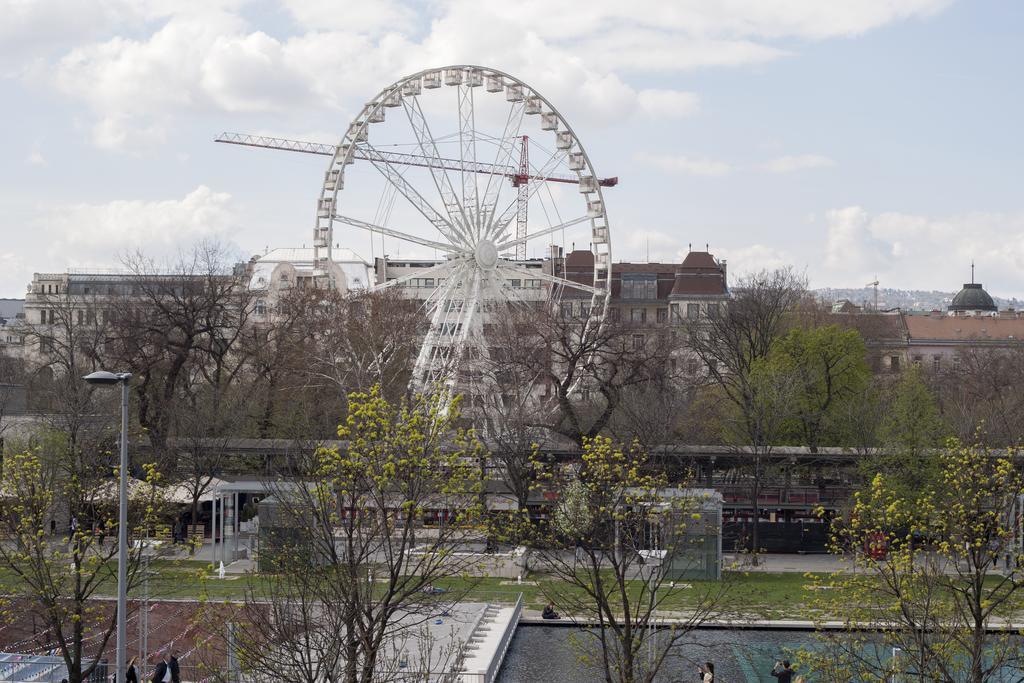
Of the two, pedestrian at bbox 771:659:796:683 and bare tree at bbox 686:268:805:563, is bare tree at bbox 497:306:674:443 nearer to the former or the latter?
bare tree at bbox 686:268:805:563

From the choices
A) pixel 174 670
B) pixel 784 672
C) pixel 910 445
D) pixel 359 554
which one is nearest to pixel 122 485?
pixel 359 554

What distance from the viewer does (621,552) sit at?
3428cm

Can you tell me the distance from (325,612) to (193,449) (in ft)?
89.4

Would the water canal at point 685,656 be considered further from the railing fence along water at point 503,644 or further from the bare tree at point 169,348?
the bare tree at point 169,348

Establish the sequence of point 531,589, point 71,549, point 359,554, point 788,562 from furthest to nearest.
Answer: point 788,562 → point 531,589 → point 71,549 → point 359,554

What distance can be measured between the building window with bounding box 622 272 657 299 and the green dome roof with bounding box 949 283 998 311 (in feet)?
199

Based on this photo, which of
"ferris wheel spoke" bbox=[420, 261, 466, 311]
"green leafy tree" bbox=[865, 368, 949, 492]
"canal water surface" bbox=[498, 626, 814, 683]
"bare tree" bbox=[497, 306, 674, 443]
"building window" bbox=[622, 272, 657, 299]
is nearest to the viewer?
"canal water surface" bbox=[498, 626, 814, 683]

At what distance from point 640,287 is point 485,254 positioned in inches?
2749

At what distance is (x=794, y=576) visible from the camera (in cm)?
4409

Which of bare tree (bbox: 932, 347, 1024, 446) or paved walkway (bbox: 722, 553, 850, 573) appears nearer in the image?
paved walkway (bbox: 722, 553, 850, 573)

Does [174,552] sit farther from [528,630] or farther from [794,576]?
[794,576]

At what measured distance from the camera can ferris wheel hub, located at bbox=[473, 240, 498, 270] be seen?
192 feet

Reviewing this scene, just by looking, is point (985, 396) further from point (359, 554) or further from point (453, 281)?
point (359, 554)

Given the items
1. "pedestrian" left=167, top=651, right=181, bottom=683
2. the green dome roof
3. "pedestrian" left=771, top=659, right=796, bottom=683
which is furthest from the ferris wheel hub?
the green dome roof
